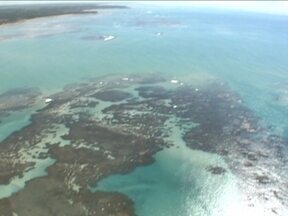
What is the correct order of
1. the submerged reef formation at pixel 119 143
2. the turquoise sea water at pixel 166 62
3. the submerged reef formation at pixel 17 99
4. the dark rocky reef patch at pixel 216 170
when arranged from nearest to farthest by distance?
the submerged reef formation at pixel 119 143
the turquoise sea water at pixel 166 62
the dark rocky reef patch at pixel 216 170
the submerged reef formation at pixel 17 99

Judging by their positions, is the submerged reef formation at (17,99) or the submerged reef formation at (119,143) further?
the submerged reef formation at (17,99)

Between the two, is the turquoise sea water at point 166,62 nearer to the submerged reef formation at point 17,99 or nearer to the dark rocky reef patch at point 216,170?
the dark rocky reef patch at point 216,170

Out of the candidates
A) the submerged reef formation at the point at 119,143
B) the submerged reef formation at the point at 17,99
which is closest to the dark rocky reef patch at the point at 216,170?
the submerged reef formation at the point at 119,143

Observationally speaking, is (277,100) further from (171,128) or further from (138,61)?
(138,61)

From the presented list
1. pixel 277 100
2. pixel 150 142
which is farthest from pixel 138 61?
pixel 150 142

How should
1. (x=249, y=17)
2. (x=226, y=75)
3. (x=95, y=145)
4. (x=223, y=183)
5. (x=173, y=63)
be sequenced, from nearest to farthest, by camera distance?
(x=223, y=183), (x=95, y=145), (x=226, y=75), (x=173, y=63), (x=249, y=17)

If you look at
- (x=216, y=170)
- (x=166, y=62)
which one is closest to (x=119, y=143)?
(x=216, y=170)
